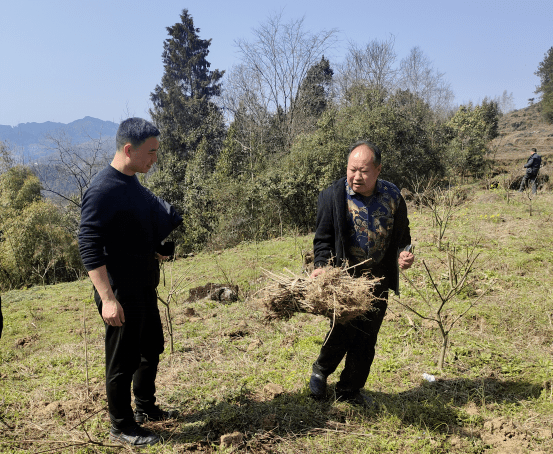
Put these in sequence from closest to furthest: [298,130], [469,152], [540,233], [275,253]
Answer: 1. [540,233]
2. [275,253]
3. [469,152]
4. [298,130]

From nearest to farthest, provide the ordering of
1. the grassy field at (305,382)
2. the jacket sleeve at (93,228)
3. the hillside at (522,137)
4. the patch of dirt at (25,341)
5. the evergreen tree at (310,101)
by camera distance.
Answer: the jacket sleeve at (93,228) → the grassy field at (305,382) → the patch of dirt at (25,341) → the evergreen tree at (310,101) → the hillside at (522,137)

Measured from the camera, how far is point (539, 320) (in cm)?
401

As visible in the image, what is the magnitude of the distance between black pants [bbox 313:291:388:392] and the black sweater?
125 centimetres

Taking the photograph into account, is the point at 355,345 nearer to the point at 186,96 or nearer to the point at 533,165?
the point at 533,165

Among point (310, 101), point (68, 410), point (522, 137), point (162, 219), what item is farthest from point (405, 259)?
point (522, 137)

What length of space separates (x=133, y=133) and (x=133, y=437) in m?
1.81

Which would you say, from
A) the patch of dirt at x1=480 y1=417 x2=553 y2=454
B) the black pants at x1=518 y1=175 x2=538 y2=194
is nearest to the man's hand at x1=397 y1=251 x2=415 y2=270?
the patch of dirt at x1=480 y1=417 x2=553 y2=454

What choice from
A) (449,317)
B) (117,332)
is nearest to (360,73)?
(449,317)

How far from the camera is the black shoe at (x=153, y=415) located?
2545 millimetres

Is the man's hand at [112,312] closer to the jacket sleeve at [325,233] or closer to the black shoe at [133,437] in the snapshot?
the black shoe at [133,437]

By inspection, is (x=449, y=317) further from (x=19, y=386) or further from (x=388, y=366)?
(x=19, y=386)

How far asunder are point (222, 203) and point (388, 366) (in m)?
12.7

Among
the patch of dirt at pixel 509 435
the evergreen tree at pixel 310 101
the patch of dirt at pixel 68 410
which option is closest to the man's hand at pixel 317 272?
the patch of dirt at pixel 509 435

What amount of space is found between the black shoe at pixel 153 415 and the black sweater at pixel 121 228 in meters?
0.90
